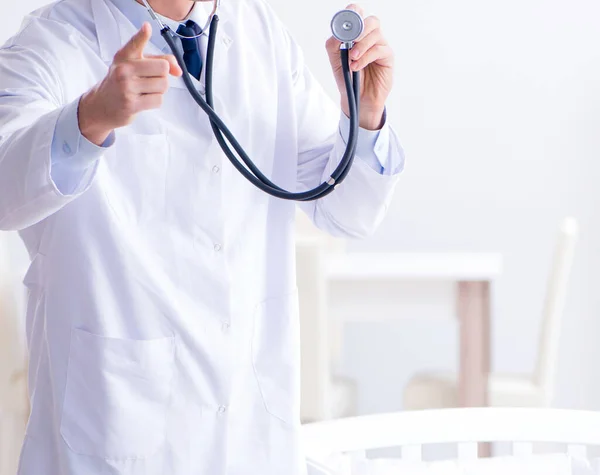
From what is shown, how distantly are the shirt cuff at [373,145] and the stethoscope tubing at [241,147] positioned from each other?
0.07 meters

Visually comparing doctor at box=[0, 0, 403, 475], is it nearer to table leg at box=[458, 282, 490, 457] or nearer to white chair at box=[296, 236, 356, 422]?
white chair at box=[296, 236, 356, 422]

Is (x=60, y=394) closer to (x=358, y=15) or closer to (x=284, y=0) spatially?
(x=358, y=15)

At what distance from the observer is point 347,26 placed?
0.97 meters

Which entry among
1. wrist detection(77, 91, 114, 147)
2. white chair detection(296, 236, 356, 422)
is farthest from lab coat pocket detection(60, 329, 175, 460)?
white chair detection(296, 236, 356, 422)

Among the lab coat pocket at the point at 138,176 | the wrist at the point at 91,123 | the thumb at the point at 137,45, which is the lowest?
the lab coat pocket at the point at 138,176

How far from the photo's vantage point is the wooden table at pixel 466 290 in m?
2.34

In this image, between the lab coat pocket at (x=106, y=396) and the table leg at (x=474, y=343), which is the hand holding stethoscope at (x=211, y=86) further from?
the table leg at (x=474, y=343)

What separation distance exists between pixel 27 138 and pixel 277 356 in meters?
0.41

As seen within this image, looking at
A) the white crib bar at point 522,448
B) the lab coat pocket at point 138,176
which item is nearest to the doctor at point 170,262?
the lab coat pocket at point 138,176

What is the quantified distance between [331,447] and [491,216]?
243 centimetres

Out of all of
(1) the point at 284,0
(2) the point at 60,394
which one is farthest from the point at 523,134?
(2) the point at 60,394

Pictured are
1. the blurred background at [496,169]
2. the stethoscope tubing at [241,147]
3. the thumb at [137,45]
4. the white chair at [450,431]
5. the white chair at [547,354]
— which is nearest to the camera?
the thumb at [137,45]

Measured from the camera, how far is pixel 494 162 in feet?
11.4

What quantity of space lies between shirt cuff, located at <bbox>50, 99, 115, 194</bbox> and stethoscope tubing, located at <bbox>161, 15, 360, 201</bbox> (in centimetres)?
13
